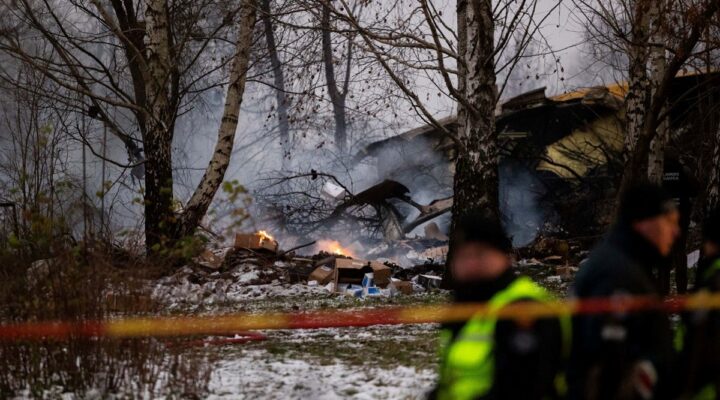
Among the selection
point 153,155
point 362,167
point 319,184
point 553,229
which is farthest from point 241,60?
point 362,167

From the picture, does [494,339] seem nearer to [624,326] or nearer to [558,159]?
[624,326]

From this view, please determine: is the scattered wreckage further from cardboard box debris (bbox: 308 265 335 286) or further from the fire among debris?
the fire among debris

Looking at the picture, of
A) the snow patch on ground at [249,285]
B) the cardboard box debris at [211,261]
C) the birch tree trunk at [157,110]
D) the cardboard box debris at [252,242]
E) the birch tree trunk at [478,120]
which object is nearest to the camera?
the birch tree trunk at [478,120]

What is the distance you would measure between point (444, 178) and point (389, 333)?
12888 millimetres

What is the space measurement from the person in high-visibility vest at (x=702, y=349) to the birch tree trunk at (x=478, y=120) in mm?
7393

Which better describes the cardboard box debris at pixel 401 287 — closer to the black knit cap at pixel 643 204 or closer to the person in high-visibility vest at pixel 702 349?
the person in high-visibility vest at pixel 702 349

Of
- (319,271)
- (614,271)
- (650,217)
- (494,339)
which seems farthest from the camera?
(319,271)

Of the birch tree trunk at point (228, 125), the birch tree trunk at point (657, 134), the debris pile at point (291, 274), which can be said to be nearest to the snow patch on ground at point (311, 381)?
the debris pile at point (291, 274)

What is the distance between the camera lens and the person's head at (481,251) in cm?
341

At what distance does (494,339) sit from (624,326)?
0.54 metres

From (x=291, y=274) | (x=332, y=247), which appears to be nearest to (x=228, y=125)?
(x=291, y=274)

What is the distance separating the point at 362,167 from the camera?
77.9ft

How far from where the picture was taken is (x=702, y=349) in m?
3.89

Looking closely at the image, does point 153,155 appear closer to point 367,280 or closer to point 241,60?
point 241,60
